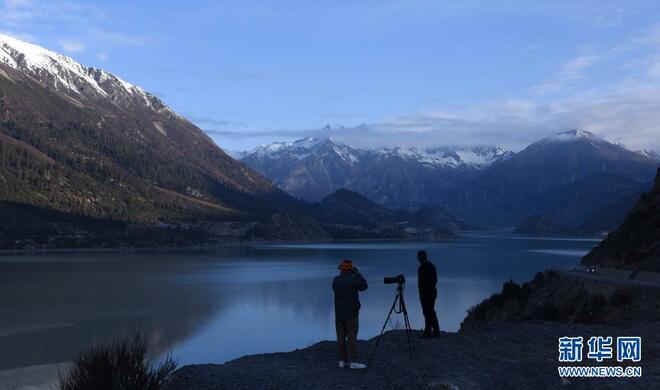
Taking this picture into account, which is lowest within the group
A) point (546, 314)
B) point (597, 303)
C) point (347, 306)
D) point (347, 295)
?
point (546, 314)

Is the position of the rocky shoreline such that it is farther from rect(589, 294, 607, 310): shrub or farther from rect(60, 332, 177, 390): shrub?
rect(589, 294, 607, 310): shrub

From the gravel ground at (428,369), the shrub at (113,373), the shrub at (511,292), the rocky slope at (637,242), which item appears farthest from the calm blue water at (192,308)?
the shrub at (113,373)

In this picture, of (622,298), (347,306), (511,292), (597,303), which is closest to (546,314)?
(597,303)

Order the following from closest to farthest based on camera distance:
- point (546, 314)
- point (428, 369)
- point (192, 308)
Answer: point (428, 369)
point (546, 314)
point (192, 308)

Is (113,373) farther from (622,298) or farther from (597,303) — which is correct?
(622,298)

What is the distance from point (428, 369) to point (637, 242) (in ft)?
174

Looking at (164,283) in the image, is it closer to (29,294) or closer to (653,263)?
(29,294)

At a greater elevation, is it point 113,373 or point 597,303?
point 113,373

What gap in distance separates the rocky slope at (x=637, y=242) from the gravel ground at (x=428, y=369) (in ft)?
123

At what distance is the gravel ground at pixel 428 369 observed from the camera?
51.1ft

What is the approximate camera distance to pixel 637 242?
62844mm

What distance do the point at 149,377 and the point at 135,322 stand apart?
39.9m

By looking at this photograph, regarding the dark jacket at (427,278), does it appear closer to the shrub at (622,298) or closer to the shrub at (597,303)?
the shrub at (597,303)

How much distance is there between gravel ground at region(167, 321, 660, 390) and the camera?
51.1ft
